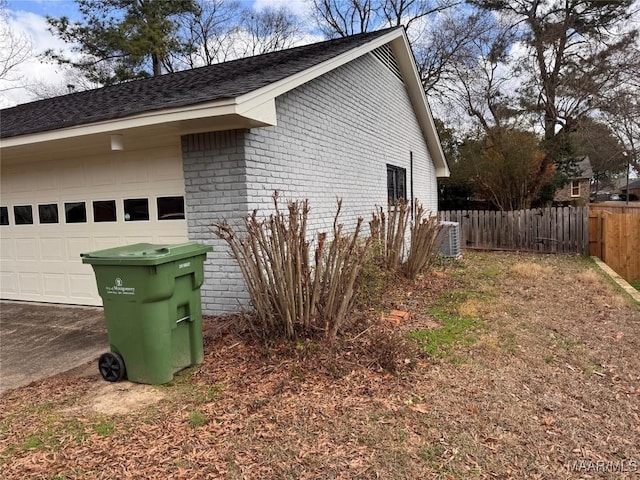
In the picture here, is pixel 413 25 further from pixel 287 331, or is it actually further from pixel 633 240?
pixel 287 331

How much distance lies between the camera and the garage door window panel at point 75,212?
6816 mm

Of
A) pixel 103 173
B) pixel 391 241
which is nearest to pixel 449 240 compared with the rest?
pixel 391 241

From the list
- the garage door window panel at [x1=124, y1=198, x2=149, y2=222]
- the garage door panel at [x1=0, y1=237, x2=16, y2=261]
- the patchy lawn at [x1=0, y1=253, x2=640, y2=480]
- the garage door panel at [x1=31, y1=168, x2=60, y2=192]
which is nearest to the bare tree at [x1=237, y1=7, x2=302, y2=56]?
the garage door panel at [x1=31, y1=168, x2=60, y2=192]

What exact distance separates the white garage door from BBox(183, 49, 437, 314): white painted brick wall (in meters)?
0.61

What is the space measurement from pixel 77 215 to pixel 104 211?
0.61 meters

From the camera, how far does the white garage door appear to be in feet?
20.0

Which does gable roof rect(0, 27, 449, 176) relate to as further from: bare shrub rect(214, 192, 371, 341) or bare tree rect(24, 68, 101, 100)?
bare tree rect(24, 68, 101, 100)

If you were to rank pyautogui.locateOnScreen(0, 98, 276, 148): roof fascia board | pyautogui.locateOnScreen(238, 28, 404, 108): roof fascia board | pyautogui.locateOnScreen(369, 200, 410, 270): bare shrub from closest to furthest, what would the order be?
pyautogui.locateOnScreen(0, 98, 276, 148): roof fascia board
pyautogui.locateOnScreen(238, 28, 404, 108): roof fascia board
pyautogui.locateOnScreen(369, 200, 410, 270): bare shrub

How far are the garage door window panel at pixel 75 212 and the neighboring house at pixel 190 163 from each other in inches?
0.6

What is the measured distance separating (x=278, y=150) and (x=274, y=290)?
2333 mm

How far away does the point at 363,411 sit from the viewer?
3.26 metres

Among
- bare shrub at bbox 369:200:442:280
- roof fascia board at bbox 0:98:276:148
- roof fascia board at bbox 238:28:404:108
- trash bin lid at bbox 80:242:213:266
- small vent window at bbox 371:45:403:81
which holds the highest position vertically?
small vent window at bbox 371:45:403:81

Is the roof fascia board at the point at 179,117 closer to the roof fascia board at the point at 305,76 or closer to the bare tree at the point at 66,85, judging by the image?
the roof fascia board at the point at 305,76

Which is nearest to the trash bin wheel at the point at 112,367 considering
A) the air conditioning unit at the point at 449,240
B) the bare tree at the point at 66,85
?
the air conditioning unit at the point at 449,240
